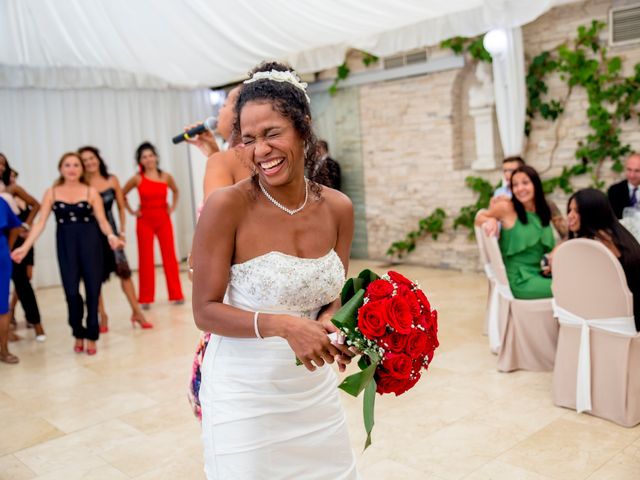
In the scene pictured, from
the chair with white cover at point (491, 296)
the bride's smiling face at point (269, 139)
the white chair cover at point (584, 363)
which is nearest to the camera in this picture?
the bride's smiling face at point (269, 139)

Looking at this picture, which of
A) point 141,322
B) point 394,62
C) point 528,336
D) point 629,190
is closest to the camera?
point 528,336

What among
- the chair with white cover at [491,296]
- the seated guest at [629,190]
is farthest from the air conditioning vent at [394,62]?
the chair with white cover at [491,296]

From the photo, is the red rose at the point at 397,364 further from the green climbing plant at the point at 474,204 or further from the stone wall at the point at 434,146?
the green climbing plant at the point at 474,204

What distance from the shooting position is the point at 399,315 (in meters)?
1.64

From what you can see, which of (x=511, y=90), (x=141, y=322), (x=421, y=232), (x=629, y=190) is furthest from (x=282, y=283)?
(x=421, y=232)

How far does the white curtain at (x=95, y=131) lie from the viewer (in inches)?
367

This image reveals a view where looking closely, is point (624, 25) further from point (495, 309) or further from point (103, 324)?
point (103, 324)

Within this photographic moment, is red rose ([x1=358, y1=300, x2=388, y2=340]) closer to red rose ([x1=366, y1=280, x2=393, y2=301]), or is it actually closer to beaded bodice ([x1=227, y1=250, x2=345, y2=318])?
red rose ([x1=366, y1=280, x2=393, y2=301])

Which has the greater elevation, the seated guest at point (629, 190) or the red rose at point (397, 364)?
the seated guest at point (629, 190)

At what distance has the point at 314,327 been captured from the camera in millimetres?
1588

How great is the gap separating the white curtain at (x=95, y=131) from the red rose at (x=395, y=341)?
7.61 meters

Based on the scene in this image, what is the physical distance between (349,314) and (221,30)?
5402mm

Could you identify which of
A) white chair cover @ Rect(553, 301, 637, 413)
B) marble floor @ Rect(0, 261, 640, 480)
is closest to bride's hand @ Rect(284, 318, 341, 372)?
marble floor @ Rect(0, 261, 640, 480)

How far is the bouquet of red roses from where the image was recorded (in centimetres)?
161
